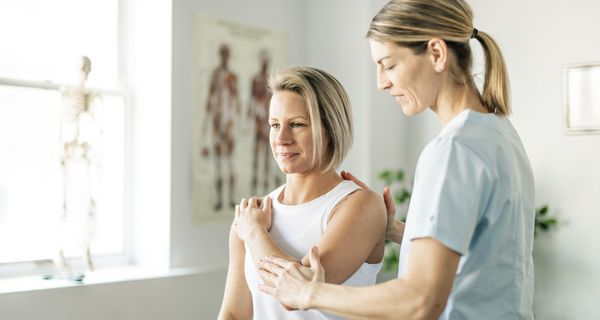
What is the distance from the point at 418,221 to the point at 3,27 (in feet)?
8.69

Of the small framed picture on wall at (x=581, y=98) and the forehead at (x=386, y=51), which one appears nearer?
the forehead at (x=386, y=51)

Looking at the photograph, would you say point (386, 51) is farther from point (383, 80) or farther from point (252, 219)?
point (252, 219)

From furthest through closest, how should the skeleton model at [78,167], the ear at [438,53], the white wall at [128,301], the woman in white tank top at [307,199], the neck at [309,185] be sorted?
1. the skeleton model at [78,167]
2. the white wall at [128,301]
3. the neck at [309,185]
4. the woman in white tank top at [307,199]
5. the ear at [438,53]

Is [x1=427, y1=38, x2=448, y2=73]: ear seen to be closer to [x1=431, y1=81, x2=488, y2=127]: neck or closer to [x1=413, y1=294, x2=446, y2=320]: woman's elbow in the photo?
[x1=431, y1=81, x2=488, y2=127]: neck

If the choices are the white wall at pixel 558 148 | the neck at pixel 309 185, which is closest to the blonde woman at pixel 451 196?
the neck at pixel 309 185

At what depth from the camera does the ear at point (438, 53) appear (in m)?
1.26

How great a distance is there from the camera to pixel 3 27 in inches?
124

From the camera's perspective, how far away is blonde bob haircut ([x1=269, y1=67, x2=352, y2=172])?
5.42 feet

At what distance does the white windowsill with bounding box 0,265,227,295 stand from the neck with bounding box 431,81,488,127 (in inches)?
84.9

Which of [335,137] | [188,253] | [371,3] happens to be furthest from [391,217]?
[371,3]

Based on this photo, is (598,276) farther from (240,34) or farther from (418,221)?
(418,221)

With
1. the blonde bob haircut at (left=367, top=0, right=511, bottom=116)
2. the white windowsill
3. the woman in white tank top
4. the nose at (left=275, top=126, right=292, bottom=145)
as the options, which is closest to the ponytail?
the blonde bob haircut at (left=367, top=0, right=511, bottom=116)

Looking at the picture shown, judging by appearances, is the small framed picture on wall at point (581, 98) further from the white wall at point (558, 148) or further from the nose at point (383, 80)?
the nose at point (383, 80)

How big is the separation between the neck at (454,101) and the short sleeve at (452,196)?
5.3 inches
